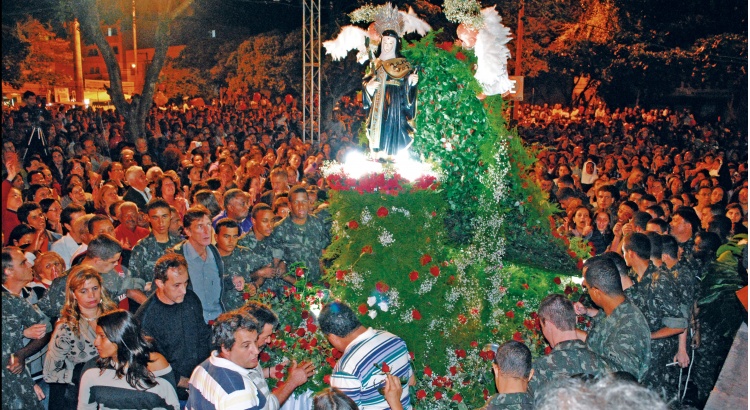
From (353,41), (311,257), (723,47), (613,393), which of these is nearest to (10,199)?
(311,257)

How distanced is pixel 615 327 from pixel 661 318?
112cm

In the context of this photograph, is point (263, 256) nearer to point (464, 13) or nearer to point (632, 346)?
point (464, 13)

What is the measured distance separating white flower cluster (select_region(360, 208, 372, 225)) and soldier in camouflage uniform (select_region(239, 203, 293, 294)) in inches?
44.8

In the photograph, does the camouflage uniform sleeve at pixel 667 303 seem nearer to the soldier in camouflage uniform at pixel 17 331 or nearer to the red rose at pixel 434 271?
the red rose at pixel 434 271

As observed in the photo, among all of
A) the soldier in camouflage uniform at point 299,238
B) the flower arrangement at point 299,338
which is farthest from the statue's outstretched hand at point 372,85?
the flower arrangement at point 299,338

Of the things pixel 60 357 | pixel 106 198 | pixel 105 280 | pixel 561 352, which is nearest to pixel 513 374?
pixel 561 352

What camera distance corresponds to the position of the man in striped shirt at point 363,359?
4.13 metres

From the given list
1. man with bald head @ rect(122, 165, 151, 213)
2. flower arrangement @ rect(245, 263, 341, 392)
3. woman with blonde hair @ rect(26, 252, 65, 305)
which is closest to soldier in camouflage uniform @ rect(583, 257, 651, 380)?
flower arrangement @ rect(245, 263, 341, 392)

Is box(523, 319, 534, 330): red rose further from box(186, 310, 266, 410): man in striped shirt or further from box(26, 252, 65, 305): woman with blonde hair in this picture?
box(26, 252, 65, 305): woman with blonde hair

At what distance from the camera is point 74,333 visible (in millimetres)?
4770

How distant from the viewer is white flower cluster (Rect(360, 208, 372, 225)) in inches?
221

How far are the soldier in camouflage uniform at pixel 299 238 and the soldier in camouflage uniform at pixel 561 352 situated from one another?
9.45ft

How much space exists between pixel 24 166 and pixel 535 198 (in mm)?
9033

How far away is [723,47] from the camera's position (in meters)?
23.1
